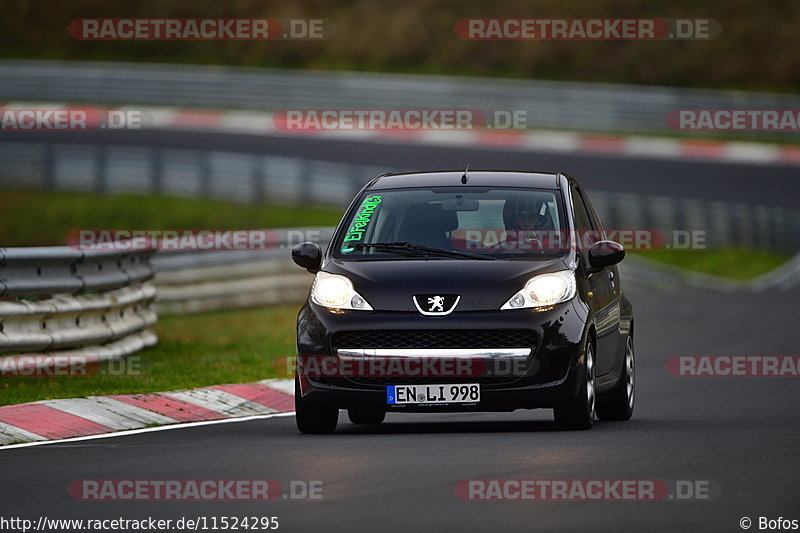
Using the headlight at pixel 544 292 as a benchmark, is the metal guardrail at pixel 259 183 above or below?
below

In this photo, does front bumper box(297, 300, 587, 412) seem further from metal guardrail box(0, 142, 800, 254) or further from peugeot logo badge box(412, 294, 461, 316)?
metal guardrail box(0, 142, 800, 254)

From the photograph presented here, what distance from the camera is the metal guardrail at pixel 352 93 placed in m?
40.9

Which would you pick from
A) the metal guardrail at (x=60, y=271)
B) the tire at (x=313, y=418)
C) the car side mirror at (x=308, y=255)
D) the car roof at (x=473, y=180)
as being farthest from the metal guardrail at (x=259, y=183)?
the tire at (x=313, y=418)

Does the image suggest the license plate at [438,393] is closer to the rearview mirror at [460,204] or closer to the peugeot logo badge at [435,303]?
the peugeot logo badge at [435,303]

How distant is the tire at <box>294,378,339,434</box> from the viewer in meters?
11.1

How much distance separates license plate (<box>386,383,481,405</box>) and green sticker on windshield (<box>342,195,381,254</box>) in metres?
1.27

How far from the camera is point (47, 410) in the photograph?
38.0ft

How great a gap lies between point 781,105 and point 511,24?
14074 mm

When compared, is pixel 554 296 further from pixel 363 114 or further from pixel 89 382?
pixel 363 114

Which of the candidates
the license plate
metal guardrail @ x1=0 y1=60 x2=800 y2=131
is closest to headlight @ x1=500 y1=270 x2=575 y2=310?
the license plate

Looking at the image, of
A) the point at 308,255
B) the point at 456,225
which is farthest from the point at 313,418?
the point at 456,225

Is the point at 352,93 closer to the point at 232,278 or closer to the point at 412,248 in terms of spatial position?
the point at 232,278

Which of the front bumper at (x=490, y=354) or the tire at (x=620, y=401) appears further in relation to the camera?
the tire at (x=620, y=401)

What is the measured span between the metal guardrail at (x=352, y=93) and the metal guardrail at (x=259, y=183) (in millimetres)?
8335
